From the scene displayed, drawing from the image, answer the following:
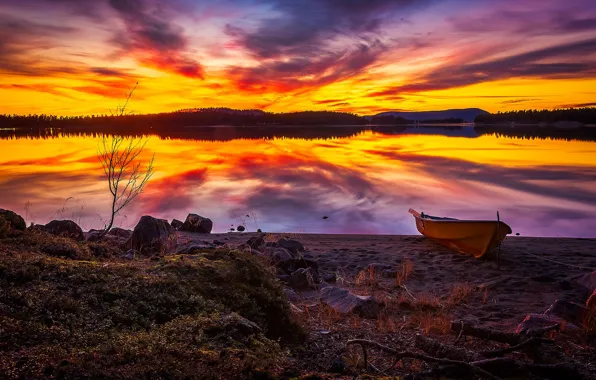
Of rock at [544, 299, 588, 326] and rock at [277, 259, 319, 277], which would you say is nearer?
rock at [544, 299, 588, 326]

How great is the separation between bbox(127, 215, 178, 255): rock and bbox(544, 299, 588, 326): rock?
28.3 feet

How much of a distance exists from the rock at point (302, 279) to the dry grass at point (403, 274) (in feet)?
6.62

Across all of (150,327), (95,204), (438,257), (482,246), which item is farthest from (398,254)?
(95,204)

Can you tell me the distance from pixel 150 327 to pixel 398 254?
11.3 meters

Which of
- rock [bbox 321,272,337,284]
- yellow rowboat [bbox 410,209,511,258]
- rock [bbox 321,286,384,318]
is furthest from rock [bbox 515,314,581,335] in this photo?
yellow rowboat [bbox 410,209,511,258]

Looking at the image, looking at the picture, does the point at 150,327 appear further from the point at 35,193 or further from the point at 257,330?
the point at 35,193

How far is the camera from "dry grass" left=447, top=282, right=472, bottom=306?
30.8 ft

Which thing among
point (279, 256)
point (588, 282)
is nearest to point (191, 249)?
point (279, 256)

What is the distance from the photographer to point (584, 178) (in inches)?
1305

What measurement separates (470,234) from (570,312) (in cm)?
621

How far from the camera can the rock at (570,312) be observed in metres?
7.51

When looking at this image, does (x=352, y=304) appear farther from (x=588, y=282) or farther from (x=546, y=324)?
(x=588, y=282)

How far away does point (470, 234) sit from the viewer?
1379 cm

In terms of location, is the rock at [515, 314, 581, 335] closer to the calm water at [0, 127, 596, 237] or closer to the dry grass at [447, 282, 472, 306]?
the dry grass at [447, 282, 472, 306]
